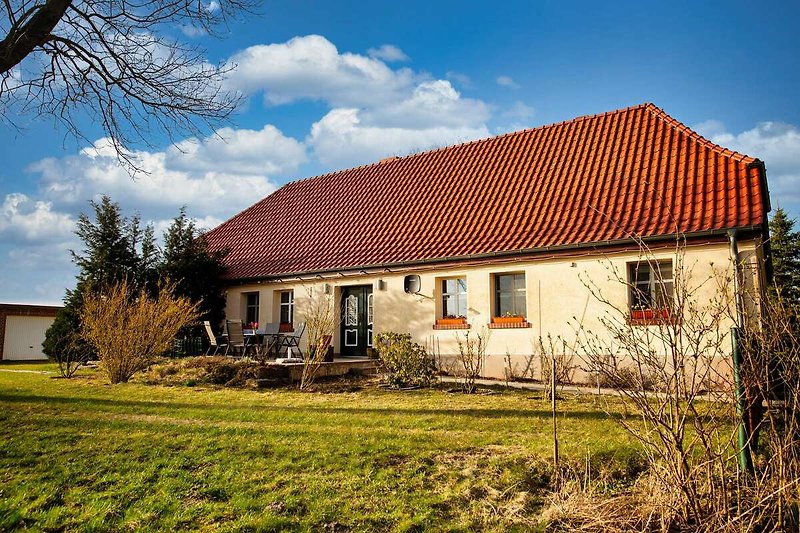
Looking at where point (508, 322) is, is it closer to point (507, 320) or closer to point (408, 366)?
point (507, 320)

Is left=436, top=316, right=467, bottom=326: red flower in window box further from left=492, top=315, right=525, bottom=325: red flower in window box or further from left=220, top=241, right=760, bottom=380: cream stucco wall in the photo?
left=492, top=315, right=525, bottom=325: red flower in window box

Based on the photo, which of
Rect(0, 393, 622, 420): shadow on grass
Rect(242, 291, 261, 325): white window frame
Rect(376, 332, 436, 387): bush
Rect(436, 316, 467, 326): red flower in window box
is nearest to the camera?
Rect(0, 393, 622, 420): shadow on grass

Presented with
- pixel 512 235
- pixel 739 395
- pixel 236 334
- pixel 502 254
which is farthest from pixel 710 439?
pixel 236 334

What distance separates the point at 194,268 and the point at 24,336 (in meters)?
16.7

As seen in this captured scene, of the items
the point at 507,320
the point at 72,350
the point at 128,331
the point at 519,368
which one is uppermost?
the point at 507,320

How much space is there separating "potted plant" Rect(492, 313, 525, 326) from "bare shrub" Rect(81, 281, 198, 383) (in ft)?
26.6

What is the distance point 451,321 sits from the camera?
1503cm

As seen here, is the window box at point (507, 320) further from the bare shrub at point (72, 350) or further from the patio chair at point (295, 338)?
the bare shrub at point (72, 350)

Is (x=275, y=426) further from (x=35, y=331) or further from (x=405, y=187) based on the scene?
(x=35, y=331)

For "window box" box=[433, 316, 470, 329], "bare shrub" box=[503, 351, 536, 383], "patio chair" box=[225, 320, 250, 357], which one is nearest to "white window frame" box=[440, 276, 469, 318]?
"window box" box=[433, 316, 470, 329]

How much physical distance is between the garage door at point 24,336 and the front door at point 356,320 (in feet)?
67.9

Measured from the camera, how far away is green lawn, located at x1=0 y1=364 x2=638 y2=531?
4.82m

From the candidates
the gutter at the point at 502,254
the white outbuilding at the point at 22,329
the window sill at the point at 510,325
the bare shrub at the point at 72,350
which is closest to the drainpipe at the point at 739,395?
the gutter at the point at 502,254

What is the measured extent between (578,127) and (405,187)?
6.01 metres
